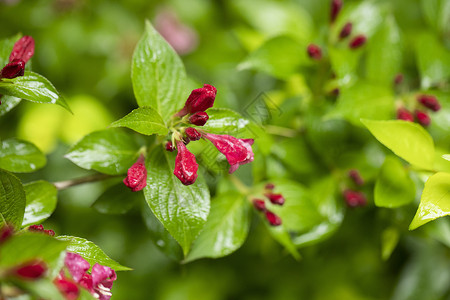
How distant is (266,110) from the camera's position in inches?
36.3

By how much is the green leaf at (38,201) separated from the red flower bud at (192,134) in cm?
26

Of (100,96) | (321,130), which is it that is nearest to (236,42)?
(100,96)

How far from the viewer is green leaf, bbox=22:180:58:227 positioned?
0.67m

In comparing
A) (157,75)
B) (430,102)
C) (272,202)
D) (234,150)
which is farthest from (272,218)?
(430,102)

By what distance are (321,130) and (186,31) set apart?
0.90 meters

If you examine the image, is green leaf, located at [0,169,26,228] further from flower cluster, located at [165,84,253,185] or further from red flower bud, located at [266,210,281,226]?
red flower bud, located at [266,210,281,226]

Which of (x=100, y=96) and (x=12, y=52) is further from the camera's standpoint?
(x=100, y=96)

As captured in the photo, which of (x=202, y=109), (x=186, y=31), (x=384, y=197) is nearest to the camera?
(x=202, y=109)

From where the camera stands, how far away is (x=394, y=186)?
0.78 metres

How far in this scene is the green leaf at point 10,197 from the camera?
580 mm

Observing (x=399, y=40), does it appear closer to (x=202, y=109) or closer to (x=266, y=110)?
(x=266, y=110)

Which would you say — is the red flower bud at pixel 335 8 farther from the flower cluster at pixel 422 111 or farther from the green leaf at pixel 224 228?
the green leaf at pixel 224 228

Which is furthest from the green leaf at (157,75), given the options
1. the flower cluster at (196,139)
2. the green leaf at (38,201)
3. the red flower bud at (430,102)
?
the red flower bud at (430,102)

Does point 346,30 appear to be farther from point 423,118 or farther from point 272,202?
point 272,202
